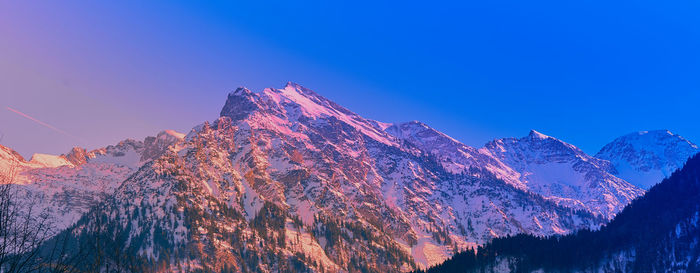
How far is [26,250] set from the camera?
2478 centimetres

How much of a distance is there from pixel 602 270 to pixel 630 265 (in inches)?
447

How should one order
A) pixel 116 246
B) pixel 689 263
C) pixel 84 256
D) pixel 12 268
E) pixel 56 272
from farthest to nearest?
pixel 689 263
pixel 116 246
pixel 84 256
pixel 56 272
pixel 12 268

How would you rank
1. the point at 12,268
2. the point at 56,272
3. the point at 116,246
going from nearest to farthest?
the point at 12,268
the point at 56,272
the point at 116,246

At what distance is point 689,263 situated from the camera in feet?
608

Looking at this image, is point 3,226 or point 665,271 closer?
point 3,226

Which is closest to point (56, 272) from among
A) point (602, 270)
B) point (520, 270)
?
point (520, 270)

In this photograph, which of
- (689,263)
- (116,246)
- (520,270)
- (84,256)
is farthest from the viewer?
(520,270)

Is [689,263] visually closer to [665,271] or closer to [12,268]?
[665,271]

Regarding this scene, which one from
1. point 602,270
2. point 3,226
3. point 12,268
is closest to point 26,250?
point 3,226

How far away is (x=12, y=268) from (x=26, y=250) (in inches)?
179

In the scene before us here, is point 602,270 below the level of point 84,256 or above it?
above

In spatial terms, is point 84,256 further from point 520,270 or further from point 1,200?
point 520,270

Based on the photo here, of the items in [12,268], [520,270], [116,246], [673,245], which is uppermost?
[673,245]

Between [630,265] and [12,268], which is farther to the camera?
[630,265]
